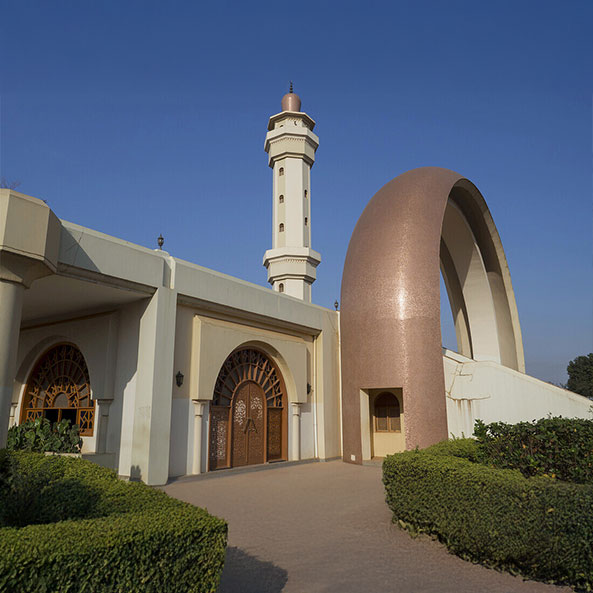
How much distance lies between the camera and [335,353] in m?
14.6

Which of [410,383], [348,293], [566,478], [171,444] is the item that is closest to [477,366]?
[410,383]

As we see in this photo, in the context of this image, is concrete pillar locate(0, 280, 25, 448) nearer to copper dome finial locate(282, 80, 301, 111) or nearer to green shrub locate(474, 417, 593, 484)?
green shrub locate(474, 417, 593, 484)

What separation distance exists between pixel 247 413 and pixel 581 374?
4845cm

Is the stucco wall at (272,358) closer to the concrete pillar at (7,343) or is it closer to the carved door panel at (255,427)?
the carved door panel at (255,427)

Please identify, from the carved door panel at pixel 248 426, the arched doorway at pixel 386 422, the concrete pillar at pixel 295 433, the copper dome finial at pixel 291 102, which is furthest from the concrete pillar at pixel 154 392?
the copper dome finial at pixel 291 102

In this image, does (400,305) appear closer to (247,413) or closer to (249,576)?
(247,413)

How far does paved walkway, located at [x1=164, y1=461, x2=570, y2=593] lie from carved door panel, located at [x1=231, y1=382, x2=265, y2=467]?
2431 mm

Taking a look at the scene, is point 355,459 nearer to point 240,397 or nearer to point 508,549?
point 240,397

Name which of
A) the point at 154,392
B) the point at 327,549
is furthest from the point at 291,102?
the point at 327,549

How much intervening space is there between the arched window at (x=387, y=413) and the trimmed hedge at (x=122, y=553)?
1056cm

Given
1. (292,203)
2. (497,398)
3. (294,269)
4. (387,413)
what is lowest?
(387,413)

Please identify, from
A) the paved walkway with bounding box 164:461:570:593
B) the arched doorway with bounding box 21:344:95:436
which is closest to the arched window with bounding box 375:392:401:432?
the paved walkway with bounding box 164:461:570:593

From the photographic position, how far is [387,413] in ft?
44.8

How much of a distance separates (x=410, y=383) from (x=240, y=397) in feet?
13.3
